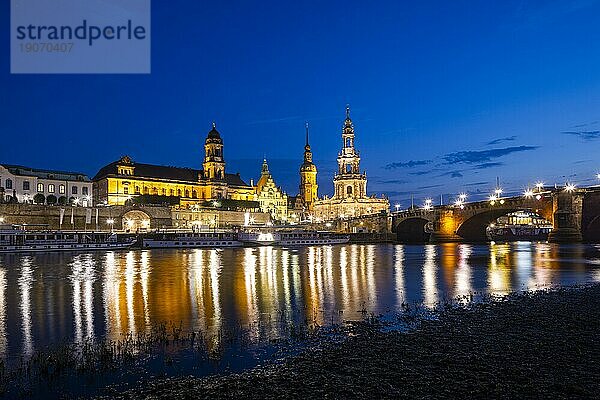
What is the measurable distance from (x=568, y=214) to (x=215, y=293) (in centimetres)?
6070

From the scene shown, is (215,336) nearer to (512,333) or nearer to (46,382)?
(46,382)

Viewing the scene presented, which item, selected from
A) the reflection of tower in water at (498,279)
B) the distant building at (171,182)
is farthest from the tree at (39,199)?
the reflection of tower in water at (498,279)

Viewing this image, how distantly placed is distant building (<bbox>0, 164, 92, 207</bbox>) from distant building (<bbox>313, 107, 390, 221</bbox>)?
77.4 metres

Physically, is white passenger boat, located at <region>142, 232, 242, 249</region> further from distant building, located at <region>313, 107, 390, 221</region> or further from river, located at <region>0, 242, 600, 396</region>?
distant building, located at <region>313, 107, 390, 221</region>

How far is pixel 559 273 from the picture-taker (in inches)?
1416

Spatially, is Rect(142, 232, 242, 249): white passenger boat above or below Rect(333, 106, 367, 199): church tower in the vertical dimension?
below

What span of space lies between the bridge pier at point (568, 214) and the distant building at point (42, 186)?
96.8 meters

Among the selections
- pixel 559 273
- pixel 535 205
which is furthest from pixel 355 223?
pixel 559 273

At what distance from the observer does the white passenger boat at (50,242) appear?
70.0 metres

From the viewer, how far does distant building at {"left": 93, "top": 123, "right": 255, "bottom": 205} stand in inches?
5354

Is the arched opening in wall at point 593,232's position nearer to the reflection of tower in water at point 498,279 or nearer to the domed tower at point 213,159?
the reflection of tower in water at point 498,279

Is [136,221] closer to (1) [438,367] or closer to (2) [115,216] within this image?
(2) [115,216]

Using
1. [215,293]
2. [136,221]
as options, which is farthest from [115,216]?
[215,293]

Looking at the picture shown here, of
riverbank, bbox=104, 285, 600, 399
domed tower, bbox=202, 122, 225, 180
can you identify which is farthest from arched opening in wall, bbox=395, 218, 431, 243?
riverbank, bbox=104, 285, 600, 399
